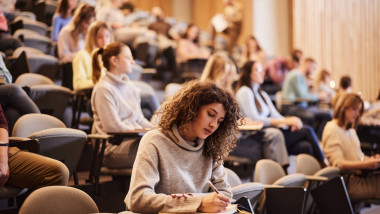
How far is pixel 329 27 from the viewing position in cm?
912

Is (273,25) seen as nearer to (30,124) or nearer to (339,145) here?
(339,145)

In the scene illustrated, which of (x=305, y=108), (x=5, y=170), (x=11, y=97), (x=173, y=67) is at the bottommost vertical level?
(x=305, y=108)

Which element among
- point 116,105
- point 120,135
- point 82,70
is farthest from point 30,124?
point 82,70

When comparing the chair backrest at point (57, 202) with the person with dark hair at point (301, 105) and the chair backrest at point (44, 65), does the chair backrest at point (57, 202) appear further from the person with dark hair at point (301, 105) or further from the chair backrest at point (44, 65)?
the person with dark hair at point (301, 105)

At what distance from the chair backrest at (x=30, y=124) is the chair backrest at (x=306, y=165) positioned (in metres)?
1.73

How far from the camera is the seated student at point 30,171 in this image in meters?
2.14

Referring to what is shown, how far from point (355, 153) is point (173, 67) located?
3416mm

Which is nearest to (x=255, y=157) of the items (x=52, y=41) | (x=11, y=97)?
(x=11, y=97)

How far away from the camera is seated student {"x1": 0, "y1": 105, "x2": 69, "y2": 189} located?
2.14 m

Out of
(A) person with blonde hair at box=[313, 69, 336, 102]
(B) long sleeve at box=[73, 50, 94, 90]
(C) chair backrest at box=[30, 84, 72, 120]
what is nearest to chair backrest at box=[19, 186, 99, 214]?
(C) chair backrest at box=[30, 84, 72, 120]

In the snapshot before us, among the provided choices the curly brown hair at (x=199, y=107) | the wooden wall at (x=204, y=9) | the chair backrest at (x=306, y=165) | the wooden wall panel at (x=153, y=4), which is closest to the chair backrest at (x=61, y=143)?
the curly brown hair at (x=199, y=107)

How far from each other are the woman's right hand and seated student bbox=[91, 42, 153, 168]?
1281 millimetres

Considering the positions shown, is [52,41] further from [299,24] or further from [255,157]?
[299,24]

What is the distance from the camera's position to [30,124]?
2.69 m
